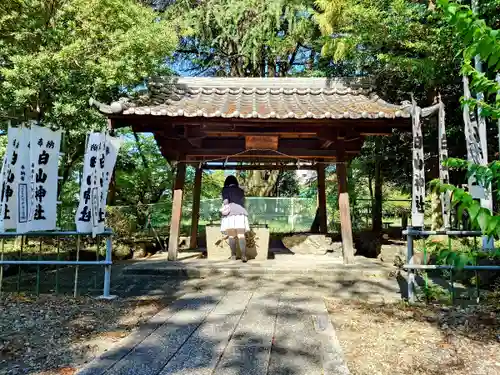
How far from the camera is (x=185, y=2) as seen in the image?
1677 cm

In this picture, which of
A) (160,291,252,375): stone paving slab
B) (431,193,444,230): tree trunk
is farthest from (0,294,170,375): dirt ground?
(431,193,444,230): tree trunk

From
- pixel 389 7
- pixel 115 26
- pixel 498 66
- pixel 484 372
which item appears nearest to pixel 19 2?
pixel 115 26

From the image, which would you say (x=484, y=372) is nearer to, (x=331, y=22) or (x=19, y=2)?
(x=331, y=22)

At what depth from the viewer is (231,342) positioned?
3641mm

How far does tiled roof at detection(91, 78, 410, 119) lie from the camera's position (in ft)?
22.1

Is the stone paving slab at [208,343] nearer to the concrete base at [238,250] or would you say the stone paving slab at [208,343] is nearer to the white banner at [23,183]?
the white banner at [23,183]

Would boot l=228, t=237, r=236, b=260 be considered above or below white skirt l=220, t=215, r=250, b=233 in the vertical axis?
below

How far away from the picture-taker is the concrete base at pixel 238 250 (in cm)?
825

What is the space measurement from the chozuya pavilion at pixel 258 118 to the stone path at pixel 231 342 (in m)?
3.03

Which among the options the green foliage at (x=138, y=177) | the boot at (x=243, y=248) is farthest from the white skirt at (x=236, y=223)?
the green foliage at (x=138, y=177)

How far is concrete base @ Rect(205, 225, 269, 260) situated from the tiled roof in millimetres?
2634

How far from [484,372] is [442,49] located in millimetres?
8638

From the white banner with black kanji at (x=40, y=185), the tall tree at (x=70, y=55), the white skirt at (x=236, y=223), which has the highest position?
the tall tree at (x=70, y=55)

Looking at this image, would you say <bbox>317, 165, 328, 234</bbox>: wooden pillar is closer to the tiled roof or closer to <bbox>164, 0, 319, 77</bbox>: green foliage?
the tiled roof
